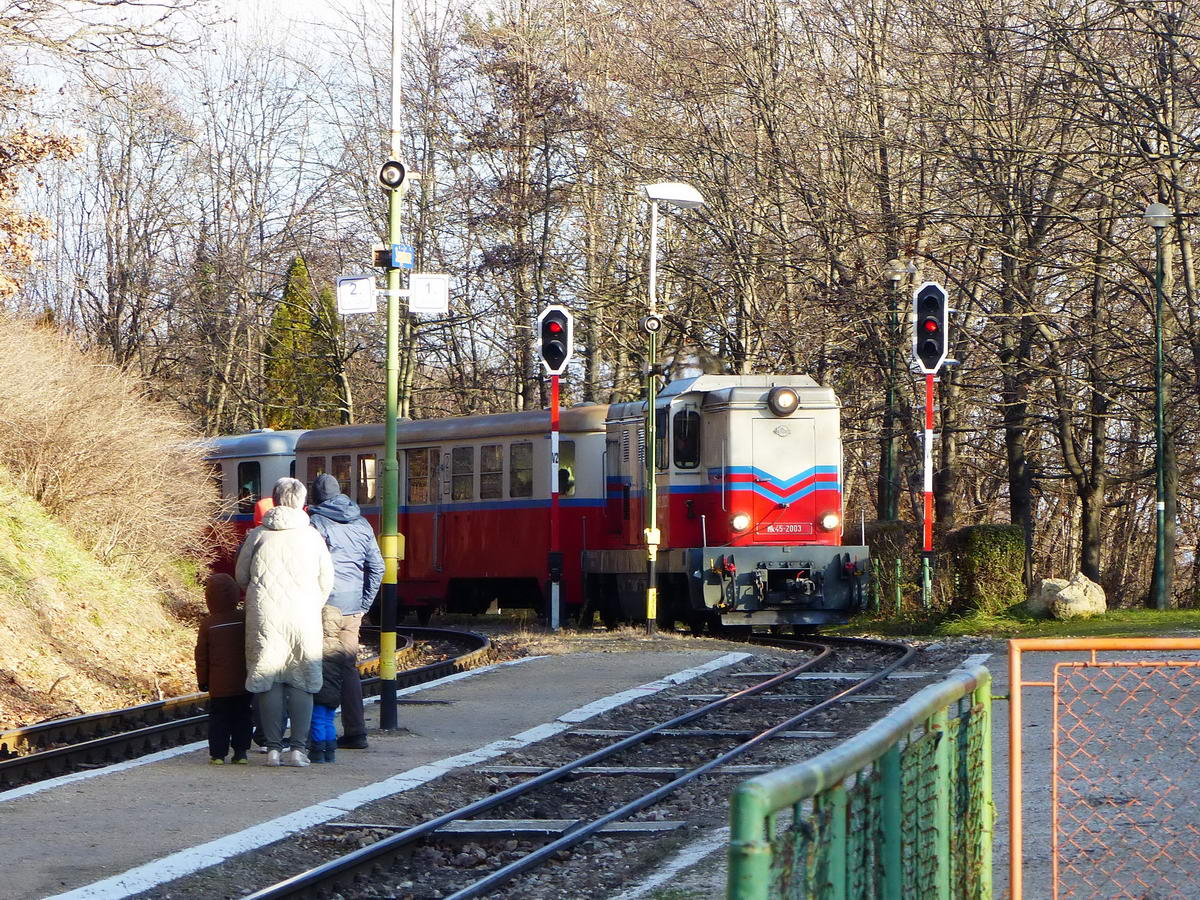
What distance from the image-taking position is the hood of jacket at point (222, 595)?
414 inches

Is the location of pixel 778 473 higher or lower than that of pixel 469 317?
lower

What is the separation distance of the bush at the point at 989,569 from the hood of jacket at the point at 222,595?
14605 millimetres

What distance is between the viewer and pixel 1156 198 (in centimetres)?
2577

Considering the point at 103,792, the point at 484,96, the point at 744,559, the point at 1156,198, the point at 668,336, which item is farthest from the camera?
the point at 484,96

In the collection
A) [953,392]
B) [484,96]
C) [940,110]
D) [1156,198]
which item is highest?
[484,96]

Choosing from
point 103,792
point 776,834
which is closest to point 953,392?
point 103,792

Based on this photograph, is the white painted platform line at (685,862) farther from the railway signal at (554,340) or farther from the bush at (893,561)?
the bush at (893,561)

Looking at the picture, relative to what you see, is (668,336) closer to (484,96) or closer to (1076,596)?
(484,96)

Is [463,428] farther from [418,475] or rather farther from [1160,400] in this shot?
[1160,400]

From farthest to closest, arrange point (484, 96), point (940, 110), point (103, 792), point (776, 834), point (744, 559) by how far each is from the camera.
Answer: point (484, 96), point (940, 110), point (744, 559), point (103, 792), point (776, 834)

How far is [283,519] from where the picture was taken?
1020 cm

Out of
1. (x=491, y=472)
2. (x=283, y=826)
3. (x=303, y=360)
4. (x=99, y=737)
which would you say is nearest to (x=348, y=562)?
(x=283, y=826)

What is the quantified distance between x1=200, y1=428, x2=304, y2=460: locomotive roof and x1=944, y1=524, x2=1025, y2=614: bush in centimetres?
1186

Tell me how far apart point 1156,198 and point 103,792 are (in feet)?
68.9
